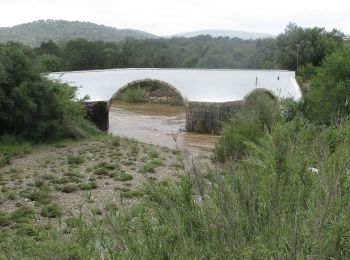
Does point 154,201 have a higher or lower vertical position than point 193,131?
higher

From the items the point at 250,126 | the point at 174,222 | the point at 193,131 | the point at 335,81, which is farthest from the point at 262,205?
the point at 193,131

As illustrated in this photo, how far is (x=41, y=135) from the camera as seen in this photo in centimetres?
1399

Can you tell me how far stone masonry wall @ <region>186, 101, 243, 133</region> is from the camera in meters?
19.8

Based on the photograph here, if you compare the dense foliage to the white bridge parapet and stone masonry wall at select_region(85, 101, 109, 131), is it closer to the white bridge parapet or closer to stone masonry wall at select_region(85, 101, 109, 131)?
the white bridge parapet

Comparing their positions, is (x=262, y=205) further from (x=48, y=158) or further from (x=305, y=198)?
(x=48, y=158)

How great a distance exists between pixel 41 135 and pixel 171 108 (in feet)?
46.2

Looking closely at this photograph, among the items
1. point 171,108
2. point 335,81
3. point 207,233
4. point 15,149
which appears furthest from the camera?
point 171,108

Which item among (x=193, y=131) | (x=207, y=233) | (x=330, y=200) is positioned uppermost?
(x=330, y=200)

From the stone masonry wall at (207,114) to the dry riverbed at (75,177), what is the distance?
5.39m

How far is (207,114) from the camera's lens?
20188 mm

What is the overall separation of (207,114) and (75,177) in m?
10.3

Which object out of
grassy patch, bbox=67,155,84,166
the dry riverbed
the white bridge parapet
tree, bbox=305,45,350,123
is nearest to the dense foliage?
the white bridge parapet

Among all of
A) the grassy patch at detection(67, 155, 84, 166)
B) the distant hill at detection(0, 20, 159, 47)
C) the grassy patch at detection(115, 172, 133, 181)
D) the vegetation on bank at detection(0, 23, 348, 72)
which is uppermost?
the distant hill at detection(0, 20, 159, 47)

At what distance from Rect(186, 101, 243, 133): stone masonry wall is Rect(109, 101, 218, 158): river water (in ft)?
1.67
